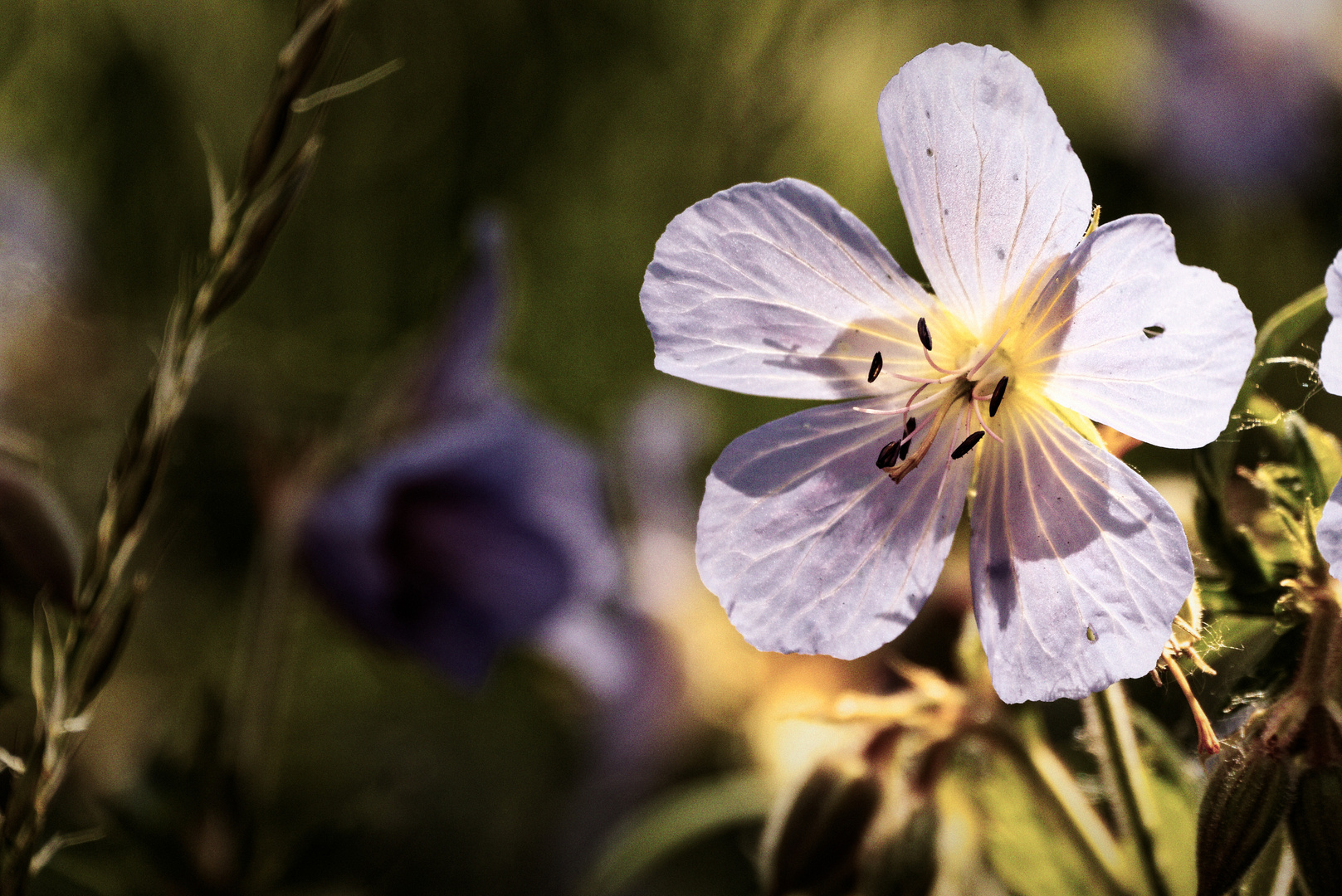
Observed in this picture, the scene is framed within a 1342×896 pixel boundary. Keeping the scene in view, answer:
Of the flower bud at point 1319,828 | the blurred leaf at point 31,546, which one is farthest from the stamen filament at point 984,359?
the blurred leaf at point 31,546

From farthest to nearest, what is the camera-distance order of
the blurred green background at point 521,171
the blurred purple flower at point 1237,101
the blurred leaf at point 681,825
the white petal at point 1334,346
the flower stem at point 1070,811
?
the blurred purple flower at point 1237,101, the blurred green background at point 521,171, the blurred leaf at point 681,825, the flower stem at point 1070,811, the white petal at point 1334,346

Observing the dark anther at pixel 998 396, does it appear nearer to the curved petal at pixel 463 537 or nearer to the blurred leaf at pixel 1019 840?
the blurred leaf at pixel 1019 840

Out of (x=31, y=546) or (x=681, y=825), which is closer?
(x=31, y=546)

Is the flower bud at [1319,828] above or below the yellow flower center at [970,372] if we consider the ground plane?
below

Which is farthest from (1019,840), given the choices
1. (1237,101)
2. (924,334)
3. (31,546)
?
(1237,101)

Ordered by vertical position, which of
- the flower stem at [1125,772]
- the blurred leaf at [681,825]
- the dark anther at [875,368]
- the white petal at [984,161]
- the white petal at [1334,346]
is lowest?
the blurred leaf at [681,825]

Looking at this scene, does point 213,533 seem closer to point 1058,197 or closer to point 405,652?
point 405,652

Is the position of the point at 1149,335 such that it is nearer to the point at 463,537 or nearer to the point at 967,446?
the point at 967,446

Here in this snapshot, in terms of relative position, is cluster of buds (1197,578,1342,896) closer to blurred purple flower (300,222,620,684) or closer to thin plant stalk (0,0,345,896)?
thin plant stalk (0,0,345,896)
